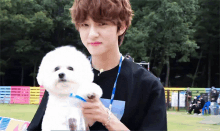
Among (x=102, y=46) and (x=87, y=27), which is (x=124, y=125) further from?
(x=87, y=27)

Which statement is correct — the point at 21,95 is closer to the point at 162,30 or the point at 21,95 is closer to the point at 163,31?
the point at 163,31

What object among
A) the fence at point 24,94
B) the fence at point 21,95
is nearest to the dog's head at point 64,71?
the fence at point 24,94

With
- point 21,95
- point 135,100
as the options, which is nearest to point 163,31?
point 21,95

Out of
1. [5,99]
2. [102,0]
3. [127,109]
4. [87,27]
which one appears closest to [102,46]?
[87,27]

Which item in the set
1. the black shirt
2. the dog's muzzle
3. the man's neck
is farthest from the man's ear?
the dog's muzzle

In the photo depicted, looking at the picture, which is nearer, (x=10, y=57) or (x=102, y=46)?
(x=102, y=46)

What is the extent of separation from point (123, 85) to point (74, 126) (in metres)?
0.49

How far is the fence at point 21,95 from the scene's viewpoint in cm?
2200

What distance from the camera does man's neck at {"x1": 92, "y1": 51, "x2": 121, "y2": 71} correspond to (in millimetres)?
2236

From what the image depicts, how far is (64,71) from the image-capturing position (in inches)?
78.9

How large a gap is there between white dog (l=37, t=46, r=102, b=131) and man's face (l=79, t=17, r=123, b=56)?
0.13 metres

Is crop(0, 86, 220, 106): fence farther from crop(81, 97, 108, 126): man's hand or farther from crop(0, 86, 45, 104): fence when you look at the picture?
crop(81, 97, 108, 126): man's hand

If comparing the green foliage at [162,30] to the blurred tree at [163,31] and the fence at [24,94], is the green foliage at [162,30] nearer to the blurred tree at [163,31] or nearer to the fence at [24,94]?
the blurred tree at [163,31]

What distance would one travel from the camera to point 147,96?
2.15 meters
